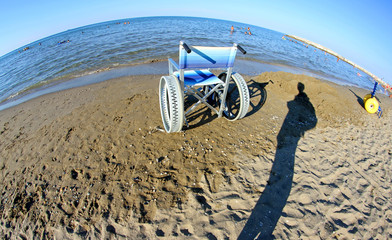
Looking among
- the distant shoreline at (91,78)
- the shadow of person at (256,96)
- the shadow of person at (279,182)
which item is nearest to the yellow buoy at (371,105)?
the shadow of person at (279,182)

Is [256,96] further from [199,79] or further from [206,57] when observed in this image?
[206,57]

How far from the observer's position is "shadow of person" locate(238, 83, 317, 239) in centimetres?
Result: 222

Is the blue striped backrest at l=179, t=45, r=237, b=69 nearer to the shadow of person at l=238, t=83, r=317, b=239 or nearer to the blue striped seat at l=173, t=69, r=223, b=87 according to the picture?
the blue striped seat at l=173, t=69, r=223, b=87

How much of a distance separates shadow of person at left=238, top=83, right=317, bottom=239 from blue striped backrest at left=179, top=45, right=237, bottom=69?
2504mm

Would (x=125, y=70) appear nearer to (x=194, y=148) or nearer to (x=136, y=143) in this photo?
(x=136, y=143)

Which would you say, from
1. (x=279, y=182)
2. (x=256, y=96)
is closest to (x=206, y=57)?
(x=279, y=182)

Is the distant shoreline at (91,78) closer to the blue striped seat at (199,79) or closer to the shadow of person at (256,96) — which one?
the shadow of person at (256,96)

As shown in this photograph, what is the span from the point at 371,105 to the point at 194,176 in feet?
27.2

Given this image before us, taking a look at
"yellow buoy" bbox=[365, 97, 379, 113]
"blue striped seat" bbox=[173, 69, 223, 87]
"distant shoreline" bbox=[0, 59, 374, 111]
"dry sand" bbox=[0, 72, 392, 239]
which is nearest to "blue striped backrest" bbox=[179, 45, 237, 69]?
"blue striped seat" bbox=[173, 69, 223, 87]

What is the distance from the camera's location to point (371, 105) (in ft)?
20.5

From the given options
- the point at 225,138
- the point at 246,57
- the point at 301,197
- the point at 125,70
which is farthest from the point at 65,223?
the point at 246,57

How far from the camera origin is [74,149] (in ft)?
11.9

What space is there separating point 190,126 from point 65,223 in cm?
304

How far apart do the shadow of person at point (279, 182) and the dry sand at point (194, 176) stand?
2cm
